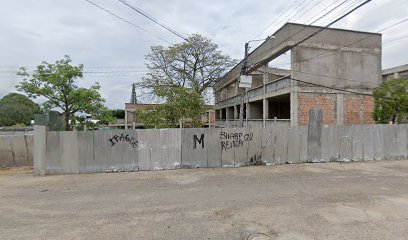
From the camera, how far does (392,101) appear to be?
43.9 ft

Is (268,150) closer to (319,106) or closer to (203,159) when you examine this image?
(203,159)

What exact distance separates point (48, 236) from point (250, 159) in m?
7.35

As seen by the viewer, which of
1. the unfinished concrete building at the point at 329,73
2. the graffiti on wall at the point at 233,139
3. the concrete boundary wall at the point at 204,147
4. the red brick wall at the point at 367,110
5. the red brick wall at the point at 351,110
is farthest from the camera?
the red brick wall at the point at 367,110

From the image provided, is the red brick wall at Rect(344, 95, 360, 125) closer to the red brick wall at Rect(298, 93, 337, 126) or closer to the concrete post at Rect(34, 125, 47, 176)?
the red brick wall at Rect(298, 93, 337, 126)

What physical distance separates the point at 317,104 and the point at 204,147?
10961 mm

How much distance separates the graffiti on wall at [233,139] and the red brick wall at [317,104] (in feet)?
26.5

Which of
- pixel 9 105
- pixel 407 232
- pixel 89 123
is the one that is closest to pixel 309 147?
pixel 407 232

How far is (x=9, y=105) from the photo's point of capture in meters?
48.0

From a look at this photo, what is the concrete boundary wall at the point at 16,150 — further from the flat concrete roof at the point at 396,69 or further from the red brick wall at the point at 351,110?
the flat concrete roof at the point at 396,69

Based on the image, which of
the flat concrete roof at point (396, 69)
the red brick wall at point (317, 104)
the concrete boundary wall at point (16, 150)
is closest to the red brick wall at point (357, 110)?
the red brick wall at point (317, 104)

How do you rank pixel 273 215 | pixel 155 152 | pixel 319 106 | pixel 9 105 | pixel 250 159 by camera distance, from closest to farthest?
pixel 273 215 → pixel 155 152 → pixel 250 159 → pixel 319 106 → pixel 9 105

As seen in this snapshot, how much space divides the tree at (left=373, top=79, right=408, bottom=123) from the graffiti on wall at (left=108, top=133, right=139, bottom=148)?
14.2 m

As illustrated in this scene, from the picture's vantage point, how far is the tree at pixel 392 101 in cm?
1313

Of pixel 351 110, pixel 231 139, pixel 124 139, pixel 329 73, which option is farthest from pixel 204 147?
pixel 351 110
